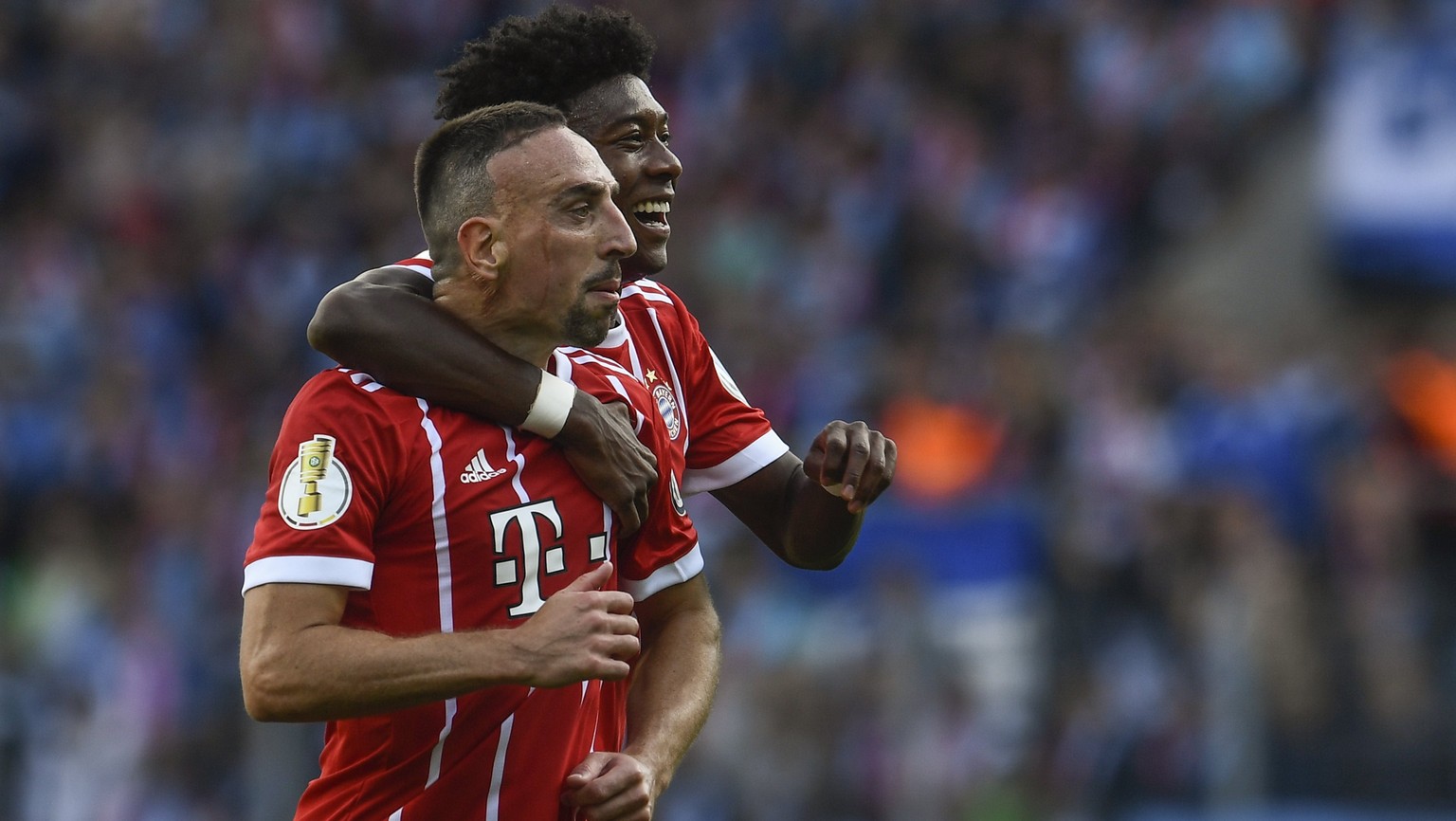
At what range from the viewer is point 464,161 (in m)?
3.93

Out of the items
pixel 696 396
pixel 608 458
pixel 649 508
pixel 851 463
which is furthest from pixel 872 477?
pixel 696 396

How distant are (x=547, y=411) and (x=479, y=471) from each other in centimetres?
20

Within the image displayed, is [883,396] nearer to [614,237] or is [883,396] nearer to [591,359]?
Answer: [591,359]

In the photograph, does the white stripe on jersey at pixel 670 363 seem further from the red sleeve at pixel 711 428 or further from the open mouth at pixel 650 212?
the open mouth at pixel 650 212

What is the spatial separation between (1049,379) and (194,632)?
4.61m

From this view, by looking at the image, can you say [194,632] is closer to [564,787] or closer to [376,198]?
[376,198]

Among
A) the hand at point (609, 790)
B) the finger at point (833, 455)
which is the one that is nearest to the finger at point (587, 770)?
the hand at point (609, 790)

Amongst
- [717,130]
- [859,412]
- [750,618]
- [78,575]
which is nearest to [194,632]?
[78,575]

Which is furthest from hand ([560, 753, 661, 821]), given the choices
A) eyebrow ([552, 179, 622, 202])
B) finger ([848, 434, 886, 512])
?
eyebrow ([552, 179, 622, 202])

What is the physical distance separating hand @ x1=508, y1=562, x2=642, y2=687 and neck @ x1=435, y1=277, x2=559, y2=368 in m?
0.65

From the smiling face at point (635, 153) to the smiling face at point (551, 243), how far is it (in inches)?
22.3

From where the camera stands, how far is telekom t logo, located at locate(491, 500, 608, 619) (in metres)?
3.81

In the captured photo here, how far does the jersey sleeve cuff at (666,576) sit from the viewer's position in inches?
170

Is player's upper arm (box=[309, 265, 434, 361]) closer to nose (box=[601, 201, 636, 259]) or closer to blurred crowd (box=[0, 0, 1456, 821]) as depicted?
nose (box=[601, 201, 636, 259])
